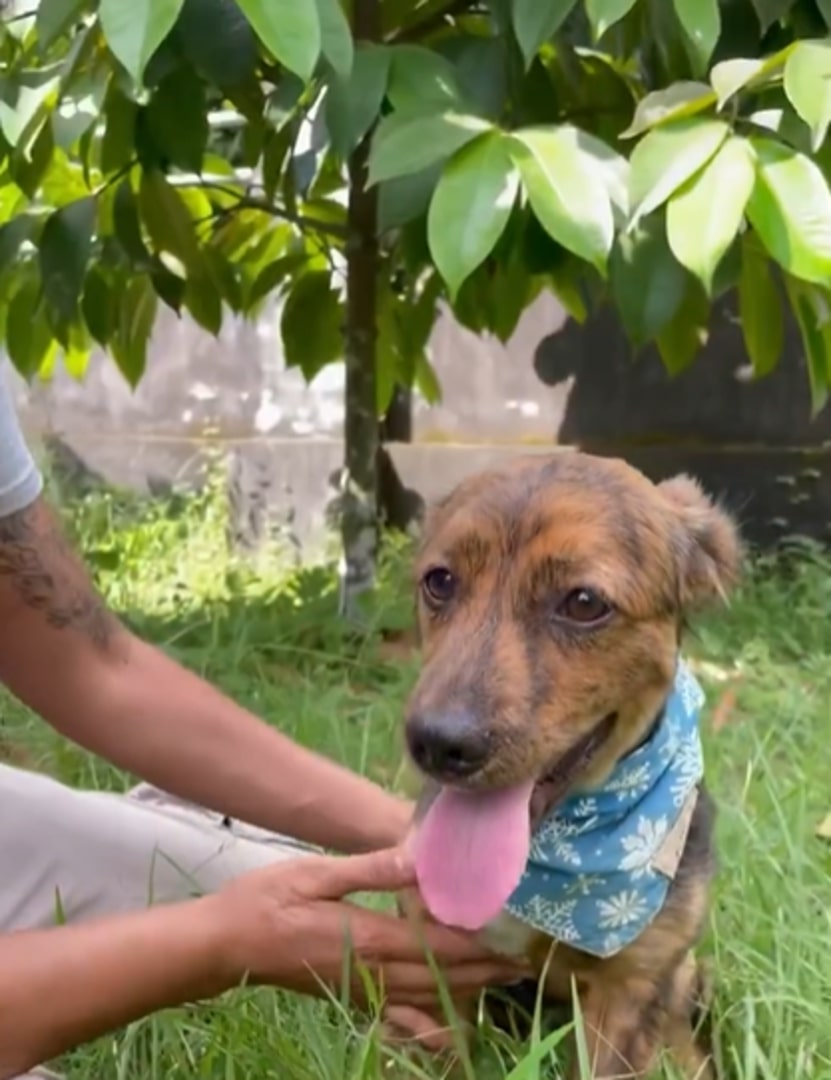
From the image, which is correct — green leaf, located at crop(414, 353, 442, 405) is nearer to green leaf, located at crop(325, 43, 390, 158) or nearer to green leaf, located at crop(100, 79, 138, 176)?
green leaf, located at crop(100, 79, 138, 176)

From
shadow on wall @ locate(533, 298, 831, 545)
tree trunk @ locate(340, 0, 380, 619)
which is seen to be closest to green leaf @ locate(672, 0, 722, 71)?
tree trunk @ locate(340, 0, 380, 619)

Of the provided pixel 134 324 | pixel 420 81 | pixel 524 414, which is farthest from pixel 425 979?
pixel 524 414

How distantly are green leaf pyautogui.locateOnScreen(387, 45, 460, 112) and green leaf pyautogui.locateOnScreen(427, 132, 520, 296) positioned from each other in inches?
11.1

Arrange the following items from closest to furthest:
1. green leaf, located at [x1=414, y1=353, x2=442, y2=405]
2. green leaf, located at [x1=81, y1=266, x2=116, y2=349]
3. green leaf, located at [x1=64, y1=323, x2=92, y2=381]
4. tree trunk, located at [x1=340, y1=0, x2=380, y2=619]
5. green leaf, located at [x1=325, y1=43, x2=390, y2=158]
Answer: green leaf, located at [x1=325, y1=43, x2=390, y2=158], green leaf, located at [x1=81, y1=266, x2=116, y2=349], green leaf, located at [x1=64, y1=323, x2=92, y2=381], tree trunk, located at [x1=340, y1=0, x2=380, y2=619], green leaf, located at [x1=414, y1=353, x2=442, y2=405]

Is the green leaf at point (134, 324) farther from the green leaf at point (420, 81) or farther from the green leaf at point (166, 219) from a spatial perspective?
the green leaf at point (420, 81)

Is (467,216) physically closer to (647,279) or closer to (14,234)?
(647,279)

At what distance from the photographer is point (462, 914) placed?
5.74 feet

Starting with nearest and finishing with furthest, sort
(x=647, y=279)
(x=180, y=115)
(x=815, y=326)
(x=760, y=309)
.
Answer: (x=647, y=279)
(x=180, y=115)
(x=815, y=326)
(x=760, y=309)

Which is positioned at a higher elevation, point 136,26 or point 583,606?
point 136,26

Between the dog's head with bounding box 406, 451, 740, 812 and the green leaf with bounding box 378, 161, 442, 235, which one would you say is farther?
the green leaf with bounding box 378, 161, 442, 235

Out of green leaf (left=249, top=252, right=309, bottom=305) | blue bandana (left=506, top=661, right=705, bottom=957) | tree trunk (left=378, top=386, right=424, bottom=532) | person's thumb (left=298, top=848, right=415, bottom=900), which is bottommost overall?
tree trunk (left=378, top=386, right=424, bottom=532)

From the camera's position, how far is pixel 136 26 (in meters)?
1.52

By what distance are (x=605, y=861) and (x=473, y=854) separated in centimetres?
24

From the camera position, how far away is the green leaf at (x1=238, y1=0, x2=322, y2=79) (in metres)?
1.58
